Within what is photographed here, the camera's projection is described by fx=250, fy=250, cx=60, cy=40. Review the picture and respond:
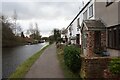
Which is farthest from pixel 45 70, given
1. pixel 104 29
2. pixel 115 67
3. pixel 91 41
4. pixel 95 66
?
pixel 115 67

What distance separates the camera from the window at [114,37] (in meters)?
14.7

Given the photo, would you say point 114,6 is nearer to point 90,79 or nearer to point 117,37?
point 117,37

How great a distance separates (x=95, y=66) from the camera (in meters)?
9.85

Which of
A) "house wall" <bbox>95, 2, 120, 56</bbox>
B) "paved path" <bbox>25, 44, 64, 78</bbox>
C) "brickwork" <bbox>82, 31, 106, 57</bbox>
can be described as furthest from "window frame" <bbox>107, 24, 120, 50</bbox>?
"paved path" <bbox>25, 44, 64, 78</bbox>

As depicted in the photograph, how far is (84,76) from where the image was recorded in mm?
10023

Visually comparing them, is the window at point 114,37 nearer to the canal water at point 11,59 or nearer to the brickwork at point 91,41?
the brickwork at point 91,41

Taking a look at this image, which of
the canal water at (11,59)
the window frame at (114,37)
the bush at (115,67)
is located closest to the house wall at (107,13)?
the window frame at (114,37)

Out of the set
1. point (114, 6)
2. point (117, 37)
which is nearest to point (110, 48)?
point (117, 37)

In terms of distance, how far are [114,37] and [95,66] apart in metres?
6.14

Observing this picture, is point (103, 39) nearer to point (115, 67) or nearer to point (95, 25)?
point (95, 25)

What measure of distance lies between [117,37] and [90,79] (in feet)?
18.8

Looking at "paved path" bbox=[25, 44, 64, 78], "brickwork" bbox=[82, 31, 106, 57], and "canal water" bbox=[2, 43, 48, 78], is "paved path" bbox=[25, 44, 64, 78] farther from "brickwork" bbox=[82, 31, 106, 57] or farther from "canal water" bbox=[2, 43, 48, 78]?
"brickwork" bbox=[82, 31, 106, 57]

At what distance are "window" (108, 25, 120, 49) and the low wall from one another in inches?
194

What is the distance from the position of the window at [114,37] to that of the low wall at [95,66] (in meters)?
4.94
